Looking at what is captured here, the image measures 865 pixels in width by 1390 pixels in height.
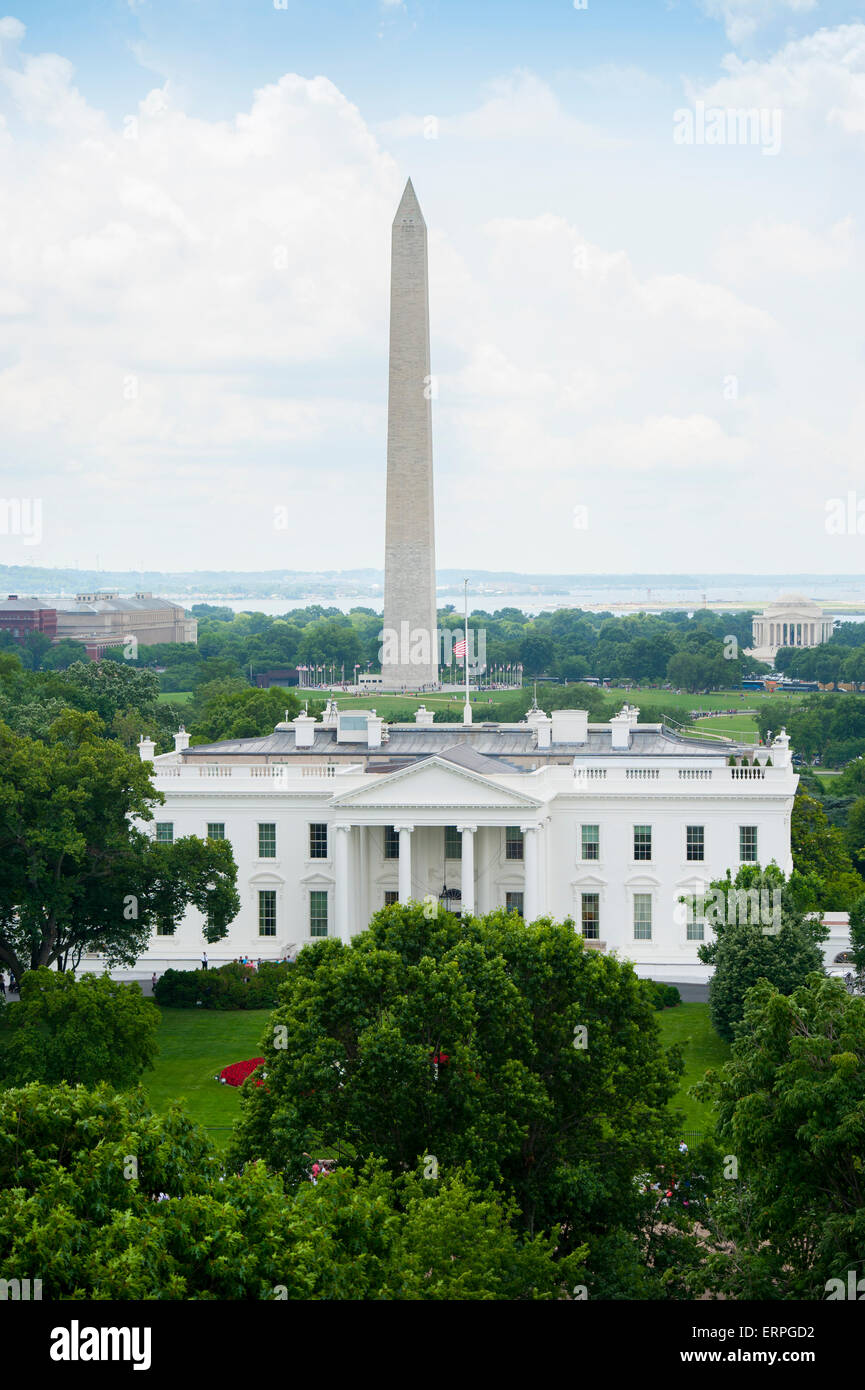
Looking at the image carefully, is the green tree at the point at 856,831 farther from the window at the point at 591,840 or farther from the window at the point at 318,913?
the window at the point at 318,913

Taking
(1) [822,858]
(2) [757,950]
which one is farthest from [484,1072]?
(1) [822,858]

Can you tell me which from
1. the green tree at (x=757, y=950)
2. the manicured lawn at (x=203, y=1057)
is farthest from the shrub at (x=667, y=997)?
the manicured lawn at (x=203, y=1057)

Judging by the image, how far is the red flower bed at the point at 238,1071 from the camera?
51.2 m

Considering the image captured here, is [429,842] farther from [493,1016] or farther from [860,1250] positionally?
[860,1250]

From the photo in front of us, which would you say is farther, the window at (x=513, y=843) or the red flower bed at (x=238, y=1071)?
the window at (x=513, y=843)

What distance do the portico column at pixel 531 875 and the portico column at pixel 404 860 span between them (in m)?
4.26

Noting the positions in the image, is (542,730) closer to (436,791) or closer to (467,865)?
(436,791)

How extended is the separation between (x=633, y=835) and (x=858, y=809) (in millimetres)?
30781

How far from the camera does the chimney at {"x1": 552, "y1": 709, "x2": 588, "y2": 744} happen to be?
7344 cm

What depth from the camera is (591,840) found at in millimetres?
68188

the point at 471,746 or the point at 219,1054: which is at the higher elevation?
the point at 471,746

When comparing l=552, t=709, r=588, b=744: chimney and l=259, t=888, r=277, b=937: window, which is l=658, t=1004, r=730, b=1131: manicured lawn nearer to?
l=552, t=709, r=588, b=744: chimney

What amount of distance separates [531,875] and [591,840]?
11.6ft
